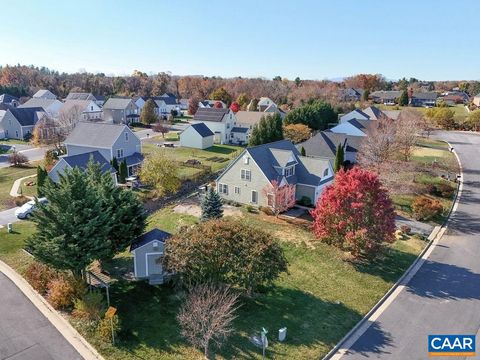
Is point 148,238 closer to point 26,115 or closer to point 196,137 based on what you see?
point 196,137

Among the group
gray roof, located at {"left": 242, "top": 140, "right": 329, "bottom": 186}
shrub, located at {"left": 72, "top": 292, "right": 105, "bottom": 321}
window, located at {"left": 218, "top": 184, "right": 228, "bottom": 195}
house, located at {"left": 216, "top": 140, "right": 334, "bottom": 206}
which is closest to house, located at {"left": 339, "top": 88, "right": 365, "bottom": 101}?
gray roof, located at {"left": 242, "top": 140, "right": 329, "bottom": 186}

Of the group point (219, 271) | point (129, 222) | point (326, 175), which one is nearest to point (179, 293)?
point (219, 271)

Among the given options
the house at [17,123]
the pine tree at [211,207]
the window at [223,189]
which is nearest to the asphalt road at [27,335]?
the pine tree at [211,207]

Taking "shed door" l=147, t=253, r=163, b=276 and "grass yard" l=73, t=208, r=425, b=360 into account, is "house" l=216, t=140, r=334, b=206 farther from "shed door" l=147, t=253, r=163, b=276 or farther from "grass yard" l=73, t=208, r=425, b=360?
"shed door" l=147, t=253, r=163, b=276

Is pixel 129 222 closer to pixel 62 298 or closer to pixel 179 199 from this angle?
pixel 62 298

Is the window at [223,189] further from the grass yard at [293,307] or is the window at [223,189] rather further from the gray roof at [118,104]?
the gray roof at [118,104]
